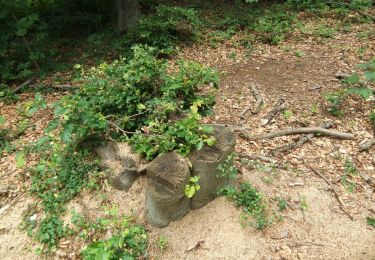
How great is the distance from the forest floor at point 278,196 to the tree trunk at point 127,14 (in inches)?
120

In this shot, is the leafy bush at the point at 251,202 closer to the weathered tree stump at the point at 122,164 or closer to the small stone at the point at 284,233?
the small stone at the point at 284,233

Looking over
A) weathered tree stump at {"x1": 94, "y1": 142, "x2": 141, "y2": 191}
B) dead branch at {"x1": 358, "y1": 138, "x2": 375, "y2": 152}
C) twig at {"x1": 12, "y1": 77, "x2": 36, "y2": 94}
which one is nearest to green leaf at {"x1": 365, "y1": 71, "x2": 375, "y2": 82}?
dead branch at {"x1": 358, "y1": 138, "x2": 375, "y2": 152}

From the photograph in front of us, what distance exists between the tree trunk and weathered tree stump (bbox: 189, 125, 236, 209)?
17.6 ft

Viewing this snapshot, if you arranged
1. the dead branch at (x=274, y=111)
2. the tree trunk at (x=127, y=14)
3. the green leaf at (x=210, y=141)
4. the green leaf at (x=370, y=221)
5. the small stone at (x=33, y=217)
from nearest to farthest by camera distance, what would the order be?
1. the green leaf at (x=210, y=141)
2. the green leaf at (x=370, y=221)
3. the small stone at (x=33, y=217)
4. the dead branch at (x=274, y=111)
5. the tree trunk at (x=127, y=14)

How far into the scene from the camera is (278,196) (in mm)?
4109

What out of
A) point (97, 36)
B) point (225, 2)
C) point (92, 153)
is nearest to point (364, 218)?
point (92, 153)

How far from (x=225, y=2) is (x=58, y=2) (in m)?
5.56

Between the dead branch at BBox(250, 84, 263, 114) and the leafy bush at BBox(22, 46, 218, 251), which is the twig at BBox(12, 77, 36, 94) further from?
the dead branch at BBox(250, 84, 263, 114)

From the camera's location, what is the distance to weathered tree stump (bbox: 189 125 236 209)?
139 inches

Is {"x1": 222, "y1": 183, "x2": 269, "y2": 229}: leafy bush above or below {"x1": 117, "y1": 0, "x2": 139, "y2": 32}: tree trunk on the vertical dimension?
below

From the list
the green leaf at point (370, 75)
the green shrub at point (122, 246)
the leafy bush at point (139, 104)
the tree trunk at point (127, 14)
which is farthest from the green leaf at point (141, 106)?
the tree trunk at point (127, 14)

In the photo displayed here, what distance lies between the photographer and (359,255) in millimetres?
3480

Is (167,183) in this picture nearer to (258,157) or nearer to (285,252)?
(285,252)

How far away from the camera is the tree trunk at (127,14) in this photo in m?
8.06
